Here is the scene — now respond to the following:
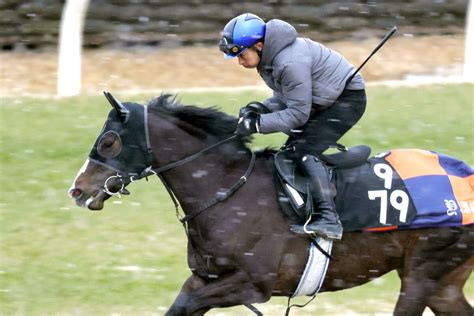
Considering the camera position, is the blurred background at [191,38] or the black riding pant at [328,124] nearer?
the black riding pant at [328,124]

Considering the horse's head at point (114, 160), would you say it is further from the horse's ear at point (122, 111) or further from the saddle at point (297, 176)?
the saddle at point (297, 176)

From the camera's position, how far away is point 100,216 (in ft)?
33.0

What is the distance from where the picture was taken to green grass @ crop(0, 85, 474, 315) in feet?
27.3

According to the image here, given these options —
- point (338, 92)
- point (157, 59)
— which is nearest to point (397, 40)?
point (157, 59)

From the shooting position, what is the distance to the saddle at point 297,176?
6.58 m

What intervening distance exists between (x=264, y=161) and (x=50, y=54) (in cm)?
1016

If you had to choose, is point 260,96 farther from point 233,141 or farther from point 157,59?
point 233,141

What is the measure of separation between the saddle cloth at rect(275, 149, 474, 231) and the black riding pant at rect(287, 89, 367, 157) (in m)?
0.15

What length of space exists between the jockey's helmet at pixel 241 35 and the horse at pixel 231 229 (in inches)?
17.9

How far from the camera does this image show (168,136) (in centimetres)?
661

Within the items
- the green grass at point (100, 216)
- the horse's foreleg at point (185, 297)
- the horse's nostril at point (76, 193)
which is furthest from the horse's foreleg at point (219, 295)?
the green grass at point (100, 216)

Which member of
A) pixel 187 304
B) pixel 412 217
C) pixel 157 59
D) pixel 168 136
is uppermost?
pixel 168 136

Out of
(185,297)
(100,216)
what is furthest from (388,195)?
(100,216)

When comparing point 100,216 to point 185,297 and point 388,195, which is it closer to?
point 185,297
